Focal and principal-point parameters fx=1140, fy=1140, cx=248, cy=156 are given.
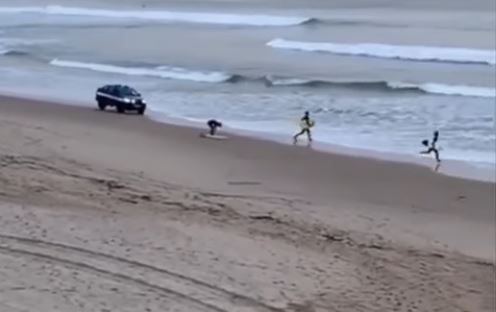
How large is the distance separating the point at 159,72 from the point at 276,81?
491cm

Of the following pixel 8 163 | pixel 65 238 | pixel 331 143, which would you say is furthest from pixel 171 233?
pixel 331 143

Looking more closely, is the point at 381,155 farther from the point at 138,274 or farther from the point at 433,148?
the point at 138,274

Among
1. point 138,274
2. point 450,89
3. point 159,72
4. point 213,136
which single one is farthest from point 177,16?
point 138,274

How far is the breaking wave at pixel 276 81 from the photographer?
34094 millimetres

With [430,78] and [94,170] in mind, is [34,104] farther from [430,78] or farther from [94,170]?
[430,78]

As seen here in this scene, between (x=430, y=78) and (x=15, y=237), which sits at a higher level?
(x=430, y=78)

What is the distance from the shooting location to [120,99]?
27859 millimetres

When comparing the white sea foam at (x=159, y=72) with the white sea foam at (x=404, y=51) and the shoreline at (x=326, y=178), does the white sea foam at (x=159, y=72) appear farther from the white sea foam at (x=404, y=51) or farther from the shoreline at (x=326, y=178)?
the shoreline at (x=326, y=178)

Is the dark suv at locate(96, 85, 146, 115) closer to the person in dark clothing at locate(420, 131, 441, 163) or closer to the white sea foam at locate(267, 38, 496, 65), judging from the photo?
the person in dark clothing at locate(420, 131, 441, 163)

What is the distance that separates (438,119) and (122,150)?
367 inches

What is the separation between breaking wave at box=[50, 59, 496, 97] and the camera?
34.1 meters

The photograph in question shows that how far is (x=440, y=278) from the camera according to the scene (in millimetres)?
11945

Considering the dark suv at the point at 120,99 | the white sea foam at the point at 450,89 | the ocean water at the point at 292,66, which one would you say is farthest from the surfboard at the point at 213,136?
the white sea foam at the point at 450,89

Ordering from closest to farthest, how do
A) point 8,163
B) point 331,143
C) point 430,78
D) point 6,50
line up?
1. point 8,163
2. point 331,143
3. point 430,78
4. point 6,50
